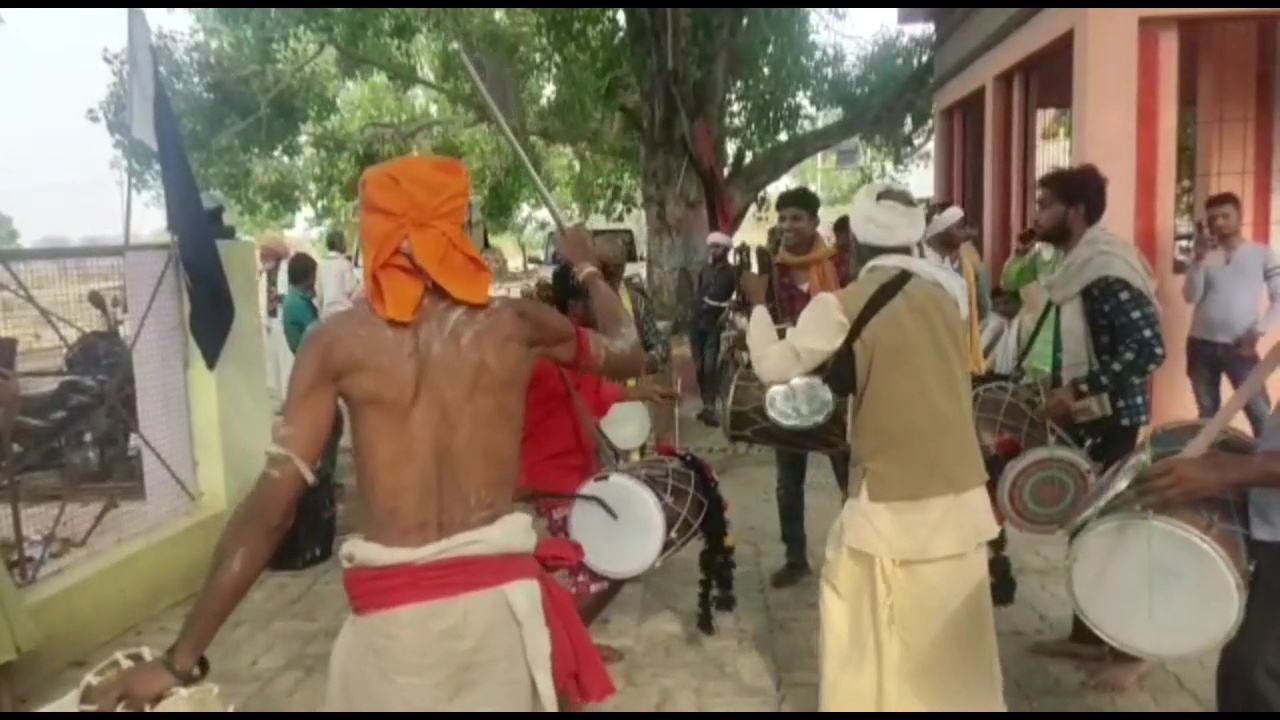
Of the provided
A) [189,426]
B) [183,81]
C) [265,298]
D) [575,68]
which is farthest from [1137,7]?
[183,81]

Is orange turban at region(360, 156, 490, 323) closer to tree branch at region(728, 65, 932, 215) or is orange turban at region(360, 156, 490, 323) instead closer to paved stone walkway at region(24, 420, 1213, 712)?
paved stone walkway at region(24, 420, 1213, 712)

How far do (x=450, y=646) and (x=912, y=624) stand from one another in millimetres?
1451

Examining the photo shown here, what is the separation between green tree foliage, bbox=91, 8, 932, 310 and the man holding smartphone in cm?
485

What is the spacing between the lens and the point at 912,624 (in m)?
3.27

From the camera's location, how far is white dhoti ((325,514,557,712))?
2281 millimetres

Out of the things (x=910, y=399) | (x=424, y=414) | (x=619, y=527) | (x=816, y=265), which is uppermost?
(x=816, y=265)

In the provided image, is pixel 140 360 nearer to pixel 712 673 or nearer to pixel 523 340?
pixel 712 673

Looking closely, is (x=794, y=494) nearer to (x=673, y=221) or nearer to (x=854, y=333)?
(x=854, y=333)

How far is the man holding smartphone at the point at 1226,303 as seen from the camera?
6617 millimetres

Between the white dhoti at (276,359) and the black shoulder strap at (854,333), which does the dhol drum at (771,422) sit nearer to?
the black shoulder strap at (854,333)

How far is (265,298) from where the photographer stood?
14055mm

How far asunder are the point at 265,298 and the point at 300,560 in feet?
27.8

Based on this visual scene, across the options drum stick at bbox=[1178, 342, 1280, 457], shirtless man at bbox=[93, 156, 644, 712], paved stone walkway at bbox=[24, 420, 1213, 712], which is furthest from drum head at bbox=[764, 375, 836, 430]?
shirtless man at bbox=[93, 156, 644, 712]

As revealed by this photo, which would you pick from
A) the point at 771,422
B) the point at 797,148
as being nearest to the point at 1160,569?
the point at 771,422
